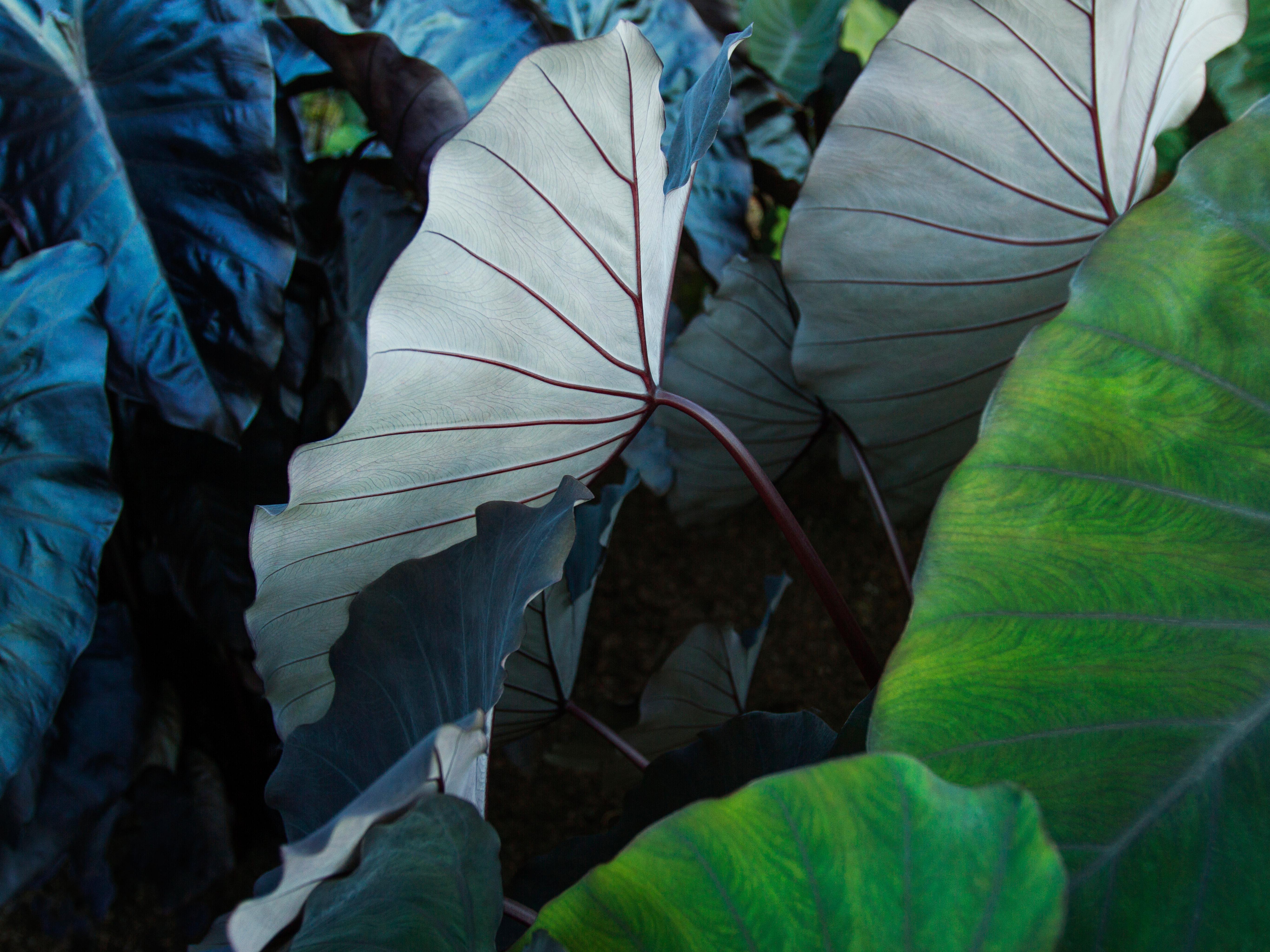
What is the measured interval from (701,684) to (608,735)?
0.12m

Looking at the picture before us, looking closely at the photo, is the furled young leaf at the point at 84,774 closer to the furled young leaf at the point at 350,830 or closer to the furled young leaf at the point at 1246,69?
the furled young leaf at the point at 350,830

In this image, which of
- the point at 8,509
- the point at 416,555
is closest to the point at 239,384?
the point at 8,509

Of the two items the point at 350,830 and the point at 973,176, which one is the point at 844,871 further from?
the point at 973,176

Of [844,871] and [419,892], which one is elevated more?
[844,871]

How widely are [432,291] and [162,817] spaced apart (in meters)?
1.10

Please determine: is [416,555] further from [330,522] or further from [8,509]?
[8,509]

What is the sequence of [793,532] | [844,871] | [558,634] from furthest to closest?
1. [558,634]
2. [793,532]
3. [844,871]

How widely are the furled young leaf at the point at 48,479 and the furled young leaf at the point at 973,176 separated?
695 millimetres

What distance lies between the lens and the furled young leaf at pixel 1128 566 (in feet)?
1.38

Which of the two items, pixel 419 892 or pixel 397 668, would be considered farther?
pixel 397 668

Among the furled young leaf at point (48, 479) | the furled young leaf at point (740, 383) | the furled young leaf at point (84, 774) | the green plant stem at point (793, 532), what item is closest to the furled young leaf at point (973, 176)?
the furled young leaf at point (740, 383)

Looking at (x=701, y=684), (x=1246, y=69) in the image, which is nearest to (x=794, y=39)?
(x=1246, y=69)

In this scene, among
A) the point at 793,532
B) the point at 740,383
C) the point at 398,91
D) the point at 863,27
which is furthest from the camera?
the point at 863,27

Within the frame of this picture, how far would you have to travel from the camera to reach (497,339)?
0.62 metres
